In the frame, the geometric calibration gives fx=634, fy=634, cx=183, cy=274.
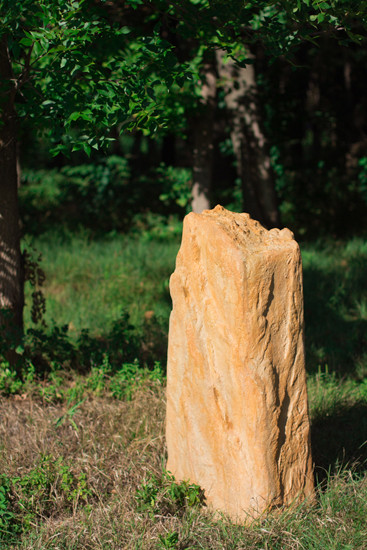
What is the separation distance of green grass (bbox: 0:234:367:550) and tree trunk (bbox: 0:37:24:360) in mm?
380

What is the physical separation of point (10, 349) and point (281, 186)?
6632 mm

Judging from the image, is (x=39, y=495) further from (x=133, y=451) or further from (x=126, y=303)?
(x=126, y=303)

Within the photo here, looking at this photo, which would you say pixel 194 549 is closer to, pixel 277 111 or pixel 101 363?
pixel 101 363

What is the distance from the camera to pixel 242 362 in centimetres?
295

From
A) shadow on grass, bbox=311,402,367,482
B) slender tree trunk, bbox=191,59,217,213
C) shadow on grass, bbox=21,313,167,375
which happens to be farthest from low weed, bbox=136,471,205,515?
slender tree trunk, bbox=191,59,217,213

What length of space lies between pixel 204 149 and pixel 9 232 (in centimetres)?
352

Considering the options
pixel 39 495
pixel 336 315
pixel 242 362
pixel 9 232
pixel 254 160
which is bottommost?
pixel 39 495

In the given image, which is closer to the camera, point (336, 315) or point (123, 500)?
point (123, 500)

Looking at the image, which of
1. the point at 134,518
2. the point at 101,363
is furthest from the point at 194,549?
the point at 101,363

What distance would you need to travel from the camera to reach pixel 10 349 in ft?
15.8

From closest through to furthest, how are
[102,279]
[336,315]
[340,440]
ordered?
[340,440]
[336,315]
[102,279]

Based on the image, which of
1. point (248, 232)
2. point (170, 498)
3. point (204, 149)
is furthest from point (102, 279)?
point (248, 232)

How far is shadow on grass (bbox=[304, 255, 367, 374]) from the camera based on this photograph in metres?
5.44

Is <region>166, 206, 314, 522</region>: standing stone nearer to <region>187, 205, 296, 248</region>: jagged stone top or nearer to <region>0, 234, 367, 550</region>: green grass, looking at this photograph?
<region>187, 205, 296, 248</region>: jagged stone top
